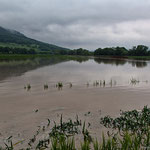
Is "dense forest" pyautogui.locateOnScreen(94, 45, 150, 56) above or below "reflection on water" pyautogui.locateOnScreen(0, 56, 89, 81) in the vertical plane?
above

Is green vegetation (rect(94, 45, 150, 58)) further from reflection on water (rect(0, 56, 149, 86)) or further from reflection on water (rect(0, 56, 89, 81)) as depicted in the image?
reflection on water (rect(0, 56, 89, 81))

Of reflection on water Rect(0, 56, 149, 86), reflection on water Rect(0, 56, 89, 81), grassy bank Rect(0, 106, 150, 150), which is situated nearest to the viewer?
grassy bank Rect(0, 106, 150, 150)

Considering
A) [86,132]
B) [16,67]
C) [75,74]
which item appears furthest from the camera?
[16,67]

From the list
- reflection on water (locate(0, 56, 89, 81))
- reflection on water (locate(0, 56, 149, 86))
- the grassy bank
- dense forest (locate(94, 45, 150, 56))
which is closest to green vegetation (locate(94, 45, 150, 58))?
dense forest (locate(94, 45, 150, 56))

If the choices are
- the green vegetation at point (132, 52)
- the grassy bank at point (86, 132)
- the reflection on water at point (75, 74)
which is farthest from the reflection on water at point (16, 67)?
the green vegetation at point (132, 52)

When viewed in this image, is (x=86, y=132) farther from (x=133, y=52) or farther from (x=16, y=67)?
(x=133, y=52)

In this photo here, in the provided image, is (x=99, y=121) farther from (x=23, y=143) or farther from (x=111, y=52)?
(x=111, y=52)

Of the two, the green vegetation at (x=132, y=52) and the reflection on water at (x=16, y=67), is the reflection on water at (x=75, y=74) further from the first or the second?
the green vegetation at (x=132, y=52)

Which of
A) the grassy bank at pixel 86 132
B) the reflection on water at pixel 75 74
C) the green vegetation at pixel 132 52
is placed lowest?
the grassy bank at pixel 86 132

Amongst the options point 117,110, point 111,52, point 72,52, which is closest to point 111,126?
point 117,110

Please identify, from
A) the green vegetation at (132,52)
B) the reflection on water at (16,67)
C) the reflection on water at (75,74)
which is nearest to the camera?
the reflection on water at (75,74)

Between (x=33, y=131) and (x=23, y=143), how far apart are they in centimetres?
108

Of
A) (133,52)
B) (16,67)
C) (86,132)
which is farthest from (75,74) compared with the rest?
(133,52)

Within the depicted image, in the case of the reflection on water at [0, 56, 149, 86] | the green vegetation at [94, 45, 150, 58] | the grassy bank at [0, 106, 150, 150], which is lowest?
the grassy bank at [0, 106, 150, 150]
